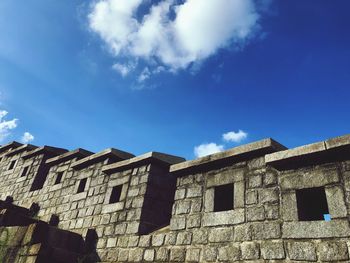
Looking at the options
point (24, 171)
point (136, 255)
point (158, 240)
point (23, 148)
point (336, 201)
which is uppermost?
point (23, 148)

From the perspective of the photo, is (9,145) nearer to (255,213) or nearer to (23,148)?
(23,148)

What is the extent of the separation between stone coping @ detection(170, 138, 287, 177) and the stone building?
0.02m

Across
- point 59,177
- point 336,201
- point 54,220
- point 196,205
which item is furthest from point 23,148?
point 336,201

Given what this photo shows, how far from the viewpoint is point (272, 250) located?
3699 millimetres

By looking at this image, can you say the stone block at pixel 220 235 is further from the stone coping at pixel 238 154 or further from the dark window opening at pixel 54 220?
the dark window opening at pixel 54 220

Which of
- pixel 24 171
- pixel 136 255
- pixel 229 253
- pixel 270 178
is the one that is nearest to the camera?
pixel 229 253

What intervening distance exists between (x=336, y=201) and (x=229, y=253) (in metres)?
1.43

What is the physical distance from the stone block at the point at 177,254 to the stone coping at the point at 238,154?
128 centimetres

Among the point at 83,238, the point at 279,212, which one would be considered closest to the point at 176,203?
the point at 279,212

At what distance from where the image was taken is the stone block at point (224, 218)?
4242mm

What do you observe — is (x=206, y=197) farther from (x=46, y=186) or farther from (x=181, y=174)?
(x=46, y=186)

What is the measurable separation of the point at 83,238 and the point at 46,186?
3359 mm

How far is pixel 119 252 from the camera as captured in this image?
5457 mm

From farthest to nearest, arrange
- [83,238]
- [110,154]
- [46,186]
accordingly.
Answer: [46,186], [110,154], [83,238]
